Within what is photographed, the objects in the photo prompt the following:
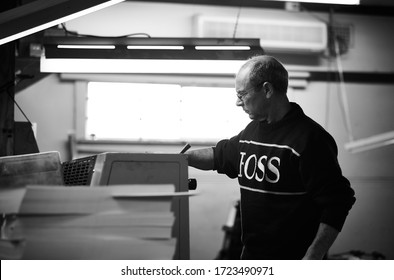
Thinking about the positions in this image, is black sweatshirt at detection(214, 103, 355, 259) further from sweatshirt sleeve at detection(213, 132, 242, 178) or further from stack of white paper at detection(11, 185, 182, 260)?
stack of white paper at detection(11, 185, 182, 260)

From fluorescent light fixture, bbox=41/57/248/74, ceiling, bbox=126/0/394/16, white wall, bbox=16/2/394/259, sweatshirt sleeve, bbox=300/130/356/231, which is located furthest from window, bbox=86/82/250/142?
sweatshirt sleeve, bbox=300/130/356/231

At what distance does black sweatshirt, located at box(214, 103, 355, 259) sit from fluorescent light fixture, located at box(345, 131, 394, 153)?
3.35 metres

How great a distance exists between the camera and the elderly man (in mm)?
1547

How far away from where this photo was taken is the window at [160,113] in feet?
14.9

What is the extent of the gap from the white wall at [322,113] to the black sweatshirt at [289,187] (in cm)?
275

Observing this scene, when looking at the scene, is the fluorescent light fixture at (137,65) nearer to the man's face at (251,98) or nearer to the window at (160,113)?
the man's face at (251,98)

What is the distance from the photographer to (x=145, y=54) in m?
2.00

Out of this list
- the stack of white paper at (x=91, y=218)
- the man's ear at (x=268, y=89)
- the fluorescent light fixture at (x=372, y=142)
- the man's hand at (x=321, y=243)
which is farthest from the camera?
the fluorescent light fixture at (x=372, y=142)

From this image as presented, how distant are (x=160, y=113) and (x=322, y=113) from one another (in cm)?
161

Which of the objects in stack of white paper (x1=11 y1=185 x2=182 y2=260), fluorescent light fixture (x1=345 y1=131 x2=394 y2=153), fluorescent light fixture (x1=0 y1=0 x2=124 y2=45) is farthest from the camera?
fluorescent light fixture (x1=345 y1=131 x2=394 y2=153)

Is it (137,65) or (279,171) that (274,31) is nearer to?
(137,65)

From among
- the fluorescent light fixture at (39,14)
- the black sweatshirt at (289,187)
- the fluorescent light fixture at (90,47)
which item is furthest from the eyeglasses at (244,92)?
the fluorescent light fixture at (39,14)

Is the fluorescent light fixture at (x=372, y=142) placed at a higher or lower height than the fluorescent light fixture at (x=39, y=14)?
lower

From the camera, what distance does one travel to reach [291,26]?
4746 millimetres
